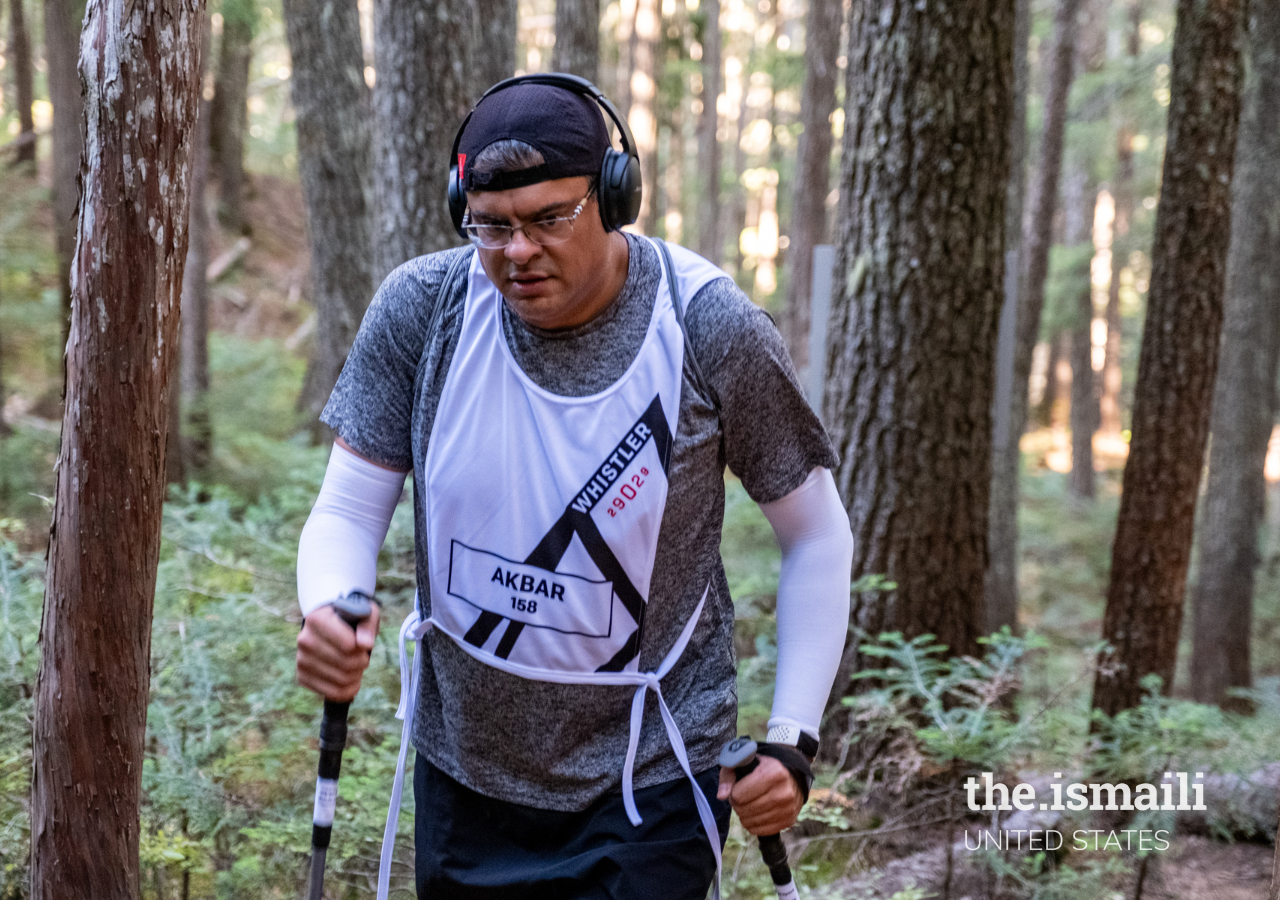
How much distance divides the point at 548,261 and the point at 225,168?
830 inches

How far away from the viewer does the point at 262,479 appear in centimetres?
1148

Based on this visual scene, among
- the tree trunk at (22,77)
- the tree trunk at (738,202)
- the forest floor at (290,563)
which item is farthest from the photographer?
the tree trunk at (738,202)

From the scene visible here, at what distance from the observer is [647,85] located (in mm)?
19234

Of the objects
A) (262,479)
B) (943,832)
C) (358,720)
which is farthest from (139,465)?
(262,479)

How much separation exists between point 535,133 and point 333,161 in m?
8.35

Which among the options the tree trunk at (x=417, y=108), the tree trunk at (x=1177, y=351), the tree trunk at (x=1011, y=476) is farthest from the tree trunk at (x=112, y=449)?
the tree trunk at (x=1011, y=476)

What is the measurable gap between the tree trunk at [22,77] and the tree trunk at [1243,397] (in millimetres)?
13053

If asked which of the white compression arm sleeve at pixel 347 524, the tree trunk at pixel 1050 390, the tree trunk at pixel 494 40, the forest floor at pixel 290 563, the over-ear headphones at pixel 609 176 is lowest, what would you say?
the tree trunk at pixel 1050 390

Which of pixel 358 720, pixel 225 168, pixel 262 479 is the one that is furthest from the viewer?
pixel 225 168

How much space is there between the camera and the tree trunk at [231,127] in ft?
63.4

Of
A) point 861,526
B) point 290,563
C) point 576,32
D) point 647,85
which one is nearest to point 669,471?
point 861,526

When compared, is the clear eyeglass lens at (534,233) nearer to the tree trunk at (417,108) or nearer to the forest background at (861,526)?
the forest background at (861,526)

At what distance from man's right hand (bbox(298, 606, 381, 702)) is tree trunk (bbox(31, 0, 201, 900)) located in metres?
0.75

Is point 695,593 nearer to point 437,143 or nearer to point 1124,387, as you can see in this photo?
point 437,143
